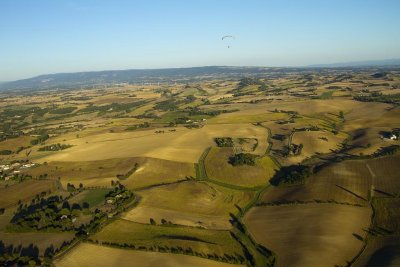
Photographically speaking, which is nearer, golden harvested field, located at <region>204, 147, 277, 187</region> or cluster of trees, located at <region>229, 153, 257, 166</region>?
golden harvested field, located at <region>204, 147, 277, 187</region>

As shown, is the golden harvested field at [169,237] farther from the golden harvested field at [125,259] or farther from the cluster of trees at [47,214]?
the cluster of trees at [47,214]

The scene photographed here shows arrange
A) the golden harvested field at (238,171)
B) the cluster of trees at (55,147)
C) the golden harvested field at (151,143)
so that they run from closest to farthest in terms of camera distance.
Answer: the golden harvested field at (238,171) → the golden harvested field at (151,143) → the cluster of trees at (55,147)

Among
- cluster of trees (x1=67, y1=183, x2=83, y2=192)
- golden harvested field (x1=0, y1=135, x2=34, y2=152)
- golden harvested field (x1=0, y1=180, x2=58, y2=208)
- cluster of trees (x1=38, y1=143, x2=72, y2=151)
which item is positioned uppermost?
cluster of trees (x1=67, y1=183, x2=83, y2=192)

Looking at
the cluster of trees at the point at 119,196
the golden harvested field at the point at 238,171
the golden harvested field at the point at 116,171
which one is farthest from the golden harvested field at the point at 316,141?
the cluster of trees at the point at 119,196

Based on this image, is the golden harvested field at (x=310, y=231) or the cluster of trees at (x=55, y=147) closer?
the golden harvested field at (x=310, y=231)

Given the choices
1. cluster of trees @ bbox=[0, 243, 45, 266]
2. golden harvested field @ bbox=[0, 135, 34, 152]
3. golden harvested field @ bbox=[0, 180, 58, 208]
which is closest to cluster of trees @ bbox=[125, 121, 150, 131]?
golden harvested field @ bbox=[0, 135, 34, 152]

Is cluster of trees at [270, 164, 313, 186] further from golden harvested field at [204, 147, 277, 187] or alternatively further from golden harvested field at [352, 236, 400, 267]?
golden harvested field at [352, 236, 400, 267]
